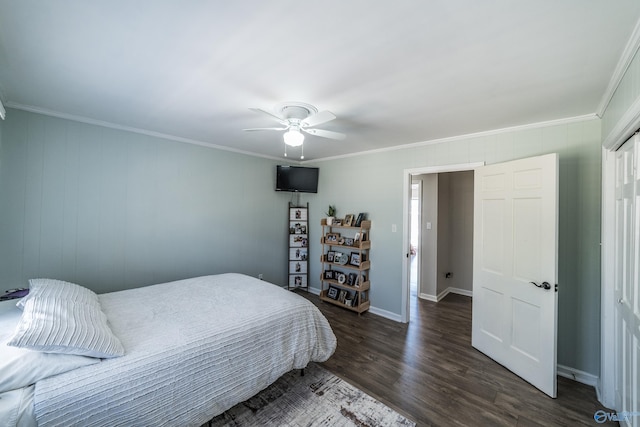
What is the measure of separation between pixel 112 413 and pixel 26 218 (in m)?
2.27

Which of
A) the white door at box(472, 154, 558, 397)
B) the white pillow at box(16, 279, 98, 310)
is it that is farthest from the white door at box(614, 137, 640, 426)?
the white pillow at box(16, 279, 98, 310)

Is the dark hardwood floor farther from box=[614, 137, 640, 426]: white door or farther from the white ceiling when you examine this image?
the white ceiling

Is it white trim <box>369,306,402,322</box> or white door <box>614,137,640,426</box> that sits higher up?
white door <box>614,137,640,426</box>

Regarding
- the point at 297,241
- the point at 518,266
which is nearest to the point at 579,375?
the point at 518,266

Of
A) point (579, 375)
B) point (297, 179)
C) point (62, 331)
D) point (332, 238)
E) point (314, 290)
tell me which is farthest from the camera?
point (314, 290)

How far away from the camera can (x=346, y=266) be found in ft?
12.7

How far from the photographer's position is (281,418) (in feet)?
6.02

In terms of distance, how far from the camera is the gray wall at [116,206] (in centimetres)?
234

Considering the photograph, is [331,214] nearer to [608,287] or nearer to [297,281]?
[297,281]

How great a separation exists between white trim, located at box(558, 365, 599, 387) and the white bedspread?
2252 mm

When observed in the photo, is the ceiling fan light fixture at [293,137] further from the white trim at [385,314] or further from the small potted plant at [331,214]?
the white trim at [385,314]

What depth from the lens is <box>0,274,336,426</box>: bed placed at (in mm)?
1192

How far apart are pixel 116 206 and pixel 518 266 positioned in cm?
426

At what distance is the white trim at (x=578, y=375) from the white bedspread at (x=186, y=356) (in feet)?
7.39
